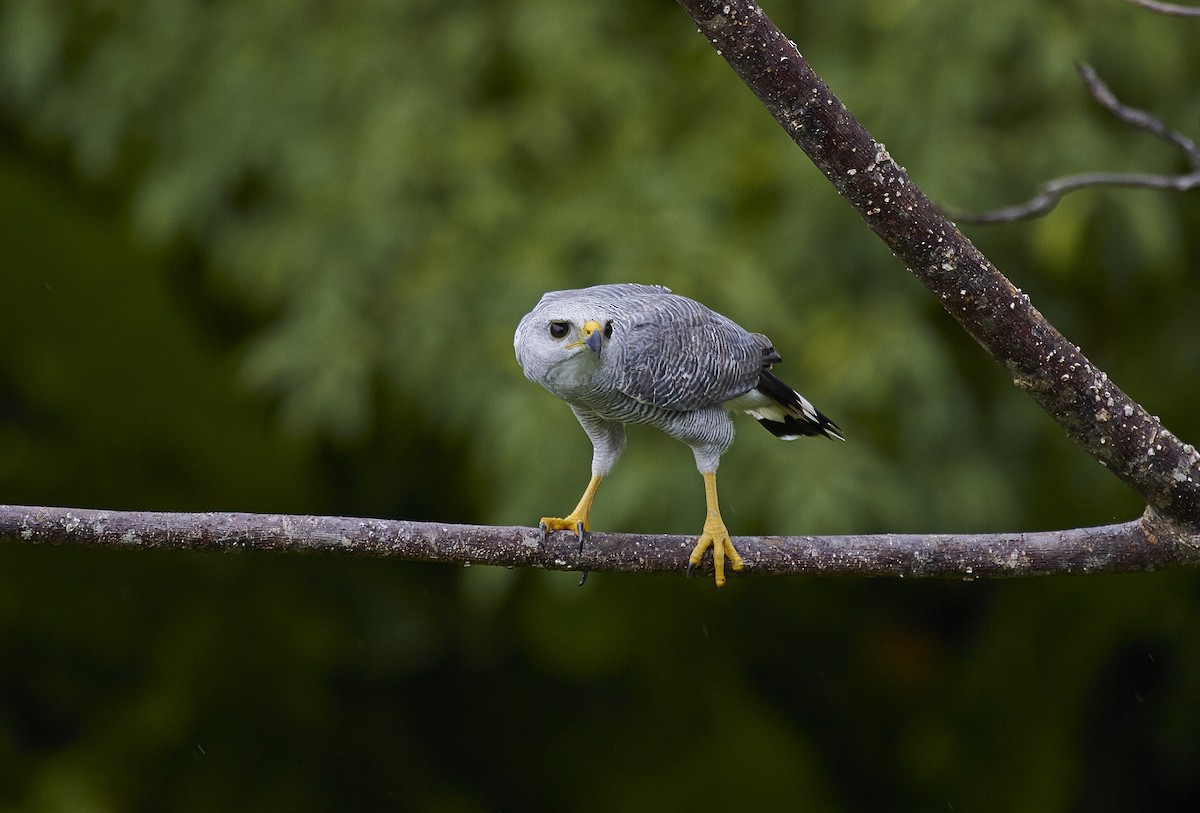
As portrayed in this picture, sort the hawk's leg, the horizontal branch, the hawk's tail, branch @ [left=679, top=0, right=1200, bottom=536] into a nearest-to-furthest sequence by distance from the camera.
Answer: branch @ [left=679, top=0, right=1200, bottom=536]
the horizontal branch
the hawk's leg
the hawk's tail

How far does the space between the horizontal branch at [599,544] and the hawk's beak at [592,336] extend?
0.32m

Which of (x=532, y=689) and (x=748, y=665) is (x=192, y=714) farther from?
(x=748, y=665)

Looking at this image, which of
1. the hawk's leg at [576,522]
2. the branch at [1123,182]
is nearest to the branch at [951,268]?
the branch at [1123,182]

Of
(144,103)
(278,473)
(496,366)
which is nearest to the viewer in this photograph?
(496,366)

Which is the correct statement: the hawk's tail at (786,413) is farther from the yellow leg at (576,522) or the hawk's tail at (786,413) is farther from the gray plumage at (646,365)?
the yellow leg at (576,522)

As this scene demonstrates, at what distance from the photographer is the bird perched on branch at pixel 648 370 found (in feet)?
6.34

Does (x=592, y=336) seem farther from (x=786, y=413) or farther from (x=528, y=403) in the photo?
(x=528, y=403)

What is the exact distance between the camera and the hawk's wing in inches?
81.5

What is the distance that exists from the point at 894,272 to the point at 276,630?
2.57 metres

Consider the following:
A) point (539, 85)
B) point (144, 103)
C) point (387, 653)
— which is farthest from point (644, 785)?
point (144, 103)

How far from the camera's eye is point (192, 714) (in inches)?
168

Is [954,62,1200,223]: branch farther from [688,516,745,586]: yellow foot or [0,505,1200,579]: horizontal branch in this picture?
[688,516,745,586]: yellow foot

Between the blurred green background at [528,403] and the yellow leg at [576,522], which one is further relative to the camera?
the blurred green background at [528,403]

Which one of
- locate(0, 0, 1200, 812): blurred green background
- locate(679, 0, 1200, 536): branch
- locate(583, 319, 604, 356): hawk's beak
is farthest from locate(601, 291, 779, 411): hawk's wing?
locate(0, 0, 1200, 812): blurred green background
